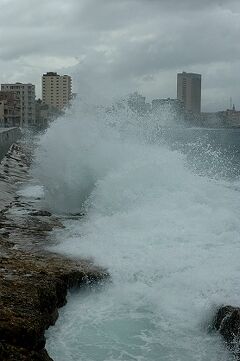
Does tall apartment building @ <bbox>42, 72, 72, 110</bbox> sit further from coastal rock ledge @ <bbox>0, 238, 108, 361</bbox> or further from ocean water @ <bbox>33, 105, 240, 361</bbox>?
coastal rock ledge @ <bbox>0, 238, 108, 361</bbox>

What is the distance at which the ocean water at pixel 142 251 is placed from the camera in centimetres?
729

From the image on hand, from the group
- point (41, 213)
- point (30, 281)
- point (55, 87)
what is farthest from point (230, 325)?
point (55, 87)

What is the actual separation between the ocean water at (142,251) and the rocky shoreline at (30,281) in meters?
0.33

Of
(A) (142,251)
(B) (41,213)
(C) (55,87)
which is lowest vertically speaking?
(B) (41,213)

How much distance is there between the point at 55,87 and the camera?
14438cm

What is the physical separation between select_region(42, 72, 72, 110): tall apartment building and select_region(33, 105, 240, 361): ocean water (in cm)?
12256

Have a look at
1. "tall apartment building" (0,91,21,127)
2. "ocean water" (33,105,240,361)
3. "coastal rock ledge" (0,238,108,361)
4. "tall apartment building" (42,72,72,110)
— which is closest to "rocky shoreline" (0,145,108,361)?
"coastal rock ledge" (0,238,108,361)

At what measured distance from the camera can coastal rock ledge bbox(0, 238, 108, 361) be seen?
615 cm

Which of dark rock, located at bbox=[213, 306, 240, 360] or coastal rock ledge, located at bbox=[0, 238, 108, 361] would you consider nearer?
coastal rock ledge, located at bbox=[0, 238, 108, 361]

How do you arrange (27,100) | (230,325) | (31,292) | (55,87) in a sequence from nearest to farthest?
(230,325) → (31,292) → (27,100) → (55,87)

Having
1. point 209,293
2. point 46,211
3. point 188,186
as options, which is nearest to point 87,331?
point 209,293

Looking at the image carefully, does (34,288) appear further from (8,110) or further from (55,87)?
(55,87)

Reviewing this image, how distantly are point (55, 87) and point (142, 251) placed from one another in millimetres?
138070

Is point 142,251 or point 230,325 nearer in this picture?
point 230,325
